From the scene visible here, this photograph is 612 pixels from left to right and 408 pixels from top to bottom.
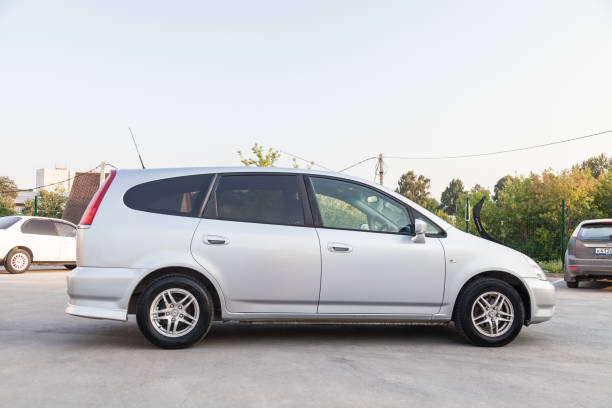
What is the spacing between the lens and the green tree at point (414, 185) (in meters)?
93.0

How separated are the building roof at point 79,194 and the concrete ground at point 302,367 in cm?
5071

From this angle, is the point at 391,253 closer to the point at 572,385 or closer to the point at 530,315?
the point at 530,315

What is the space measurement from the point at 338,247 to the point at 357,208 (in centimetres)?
53

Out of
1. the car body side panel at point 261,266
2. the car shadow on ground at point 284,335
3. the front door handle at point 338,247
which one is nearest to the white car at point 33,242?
the car shadow on ground at point 284,335

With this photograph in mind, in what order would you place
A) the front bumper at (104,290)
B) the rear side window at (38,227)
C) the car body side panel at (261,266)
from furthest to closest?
the rear side window at (38,227) < the car body side panel at (261,266) < the front bumper at (104,290)

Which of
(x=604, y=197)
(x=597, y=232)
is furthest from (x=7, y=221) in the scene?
(x=604, y=197)

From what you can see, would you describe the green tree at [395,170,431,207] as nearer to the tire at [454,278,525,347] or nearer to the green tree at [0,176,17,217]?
the green tree at [0,176,17,217]

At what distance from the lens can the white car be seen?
15.5 metres

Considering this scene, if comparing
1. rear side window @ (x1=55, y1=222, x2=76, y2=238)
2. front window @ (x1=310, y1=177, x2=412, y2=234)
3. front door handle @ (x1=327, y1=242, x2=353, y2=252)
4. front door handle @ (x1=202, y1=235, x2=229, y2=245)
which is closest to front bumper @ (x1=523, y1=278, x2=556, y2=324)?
front window @ (x1=310, y1=177, x2=412, y2=234)

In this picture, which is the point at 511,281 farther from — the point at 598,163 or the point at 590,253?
the point at 598,163

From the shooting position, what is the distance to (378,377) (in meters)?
4.71

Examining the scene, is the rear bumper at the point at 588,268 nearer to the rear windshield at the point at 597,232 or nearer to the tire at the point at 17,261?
the rear windshield at the point at 597,232

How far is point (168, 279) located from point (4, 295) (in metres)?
6.11

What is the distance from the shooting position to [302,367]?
198 inches
